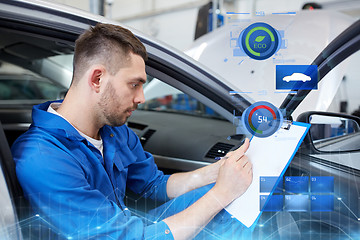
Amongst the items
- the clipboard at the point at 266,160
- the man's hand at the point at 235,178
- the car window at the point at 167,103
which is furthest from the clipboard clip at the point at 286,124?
the car window at the point at 167,103

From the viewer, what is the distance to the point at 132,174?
121cm

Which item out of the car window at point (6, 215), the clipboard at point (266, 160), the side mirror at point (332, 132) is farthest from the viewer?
the side mirror at point (332, 132)

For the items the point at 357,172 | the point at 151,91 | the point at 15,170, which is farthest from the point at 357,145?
the point at 151,91

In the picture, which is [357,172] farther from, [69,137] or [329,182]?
[69,137]

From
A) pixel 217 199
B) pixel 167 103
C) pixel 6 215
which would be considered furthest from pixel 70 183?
pixel 167 103

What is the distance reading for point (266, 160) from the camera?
2.92 feet

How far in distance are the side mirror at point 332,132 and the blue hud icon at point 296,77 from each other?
9cm

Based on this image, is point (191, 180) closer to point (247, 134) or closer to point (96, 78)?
point (247, 134)

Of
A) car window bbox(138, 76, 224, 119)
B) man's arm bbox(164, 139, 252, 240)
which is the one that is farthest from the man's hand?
car window bbox(138, 76, 224, 119)

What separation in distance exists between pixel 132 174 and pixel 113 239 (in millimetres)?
403
